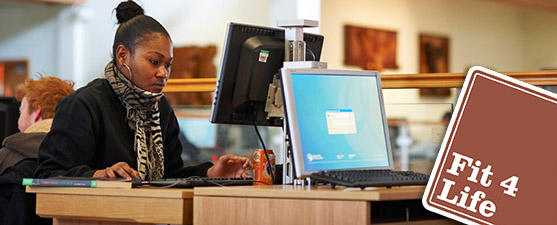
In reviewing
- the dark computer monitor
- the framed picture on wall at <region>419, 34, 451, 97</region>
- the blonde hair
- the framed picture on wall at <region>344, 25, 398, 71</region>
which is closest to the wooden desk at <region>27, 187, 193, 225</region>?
the blonde hair

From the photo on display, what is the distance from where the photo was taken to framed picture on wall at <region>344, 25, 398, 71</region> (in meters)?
7.14

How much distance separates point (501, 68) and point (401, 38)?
1.11 m

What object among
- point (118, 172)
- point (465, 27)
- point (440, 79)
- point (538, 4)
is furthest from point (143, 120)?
point (538, 4)

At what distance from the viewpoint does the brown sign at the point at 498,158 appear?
5.24ft

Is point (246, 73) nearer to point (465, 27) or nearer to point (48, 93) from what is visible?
point (48, 93)

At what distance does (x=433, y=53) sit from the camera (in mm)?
7801

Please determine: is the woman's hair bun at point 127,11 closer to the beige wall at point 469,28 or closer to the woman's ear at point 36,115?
Result: the woman's ear at point 36,115

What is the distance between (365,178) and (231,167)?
69 cm

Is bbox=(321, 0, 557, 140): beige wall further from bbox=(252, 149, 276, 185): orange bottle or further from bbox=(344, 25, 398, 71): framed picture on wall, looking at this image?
bbox=(252, 149, 276, 185): orange bottle

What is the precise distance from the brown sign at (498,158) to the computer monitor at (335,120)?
28 cm

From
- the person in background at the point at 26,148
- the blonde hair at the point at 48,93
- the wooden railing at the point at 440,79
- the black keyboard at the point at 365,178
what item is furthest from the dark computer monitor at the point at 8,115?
the black keyboard at the point at 365,178

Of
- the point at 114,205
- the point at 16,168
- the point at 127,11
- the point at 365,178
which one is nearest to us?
the point at 365,178

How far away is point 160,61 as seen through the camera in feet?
7.66

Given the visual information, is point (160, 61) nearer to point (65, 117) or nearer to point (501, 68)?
point (65, 117)
